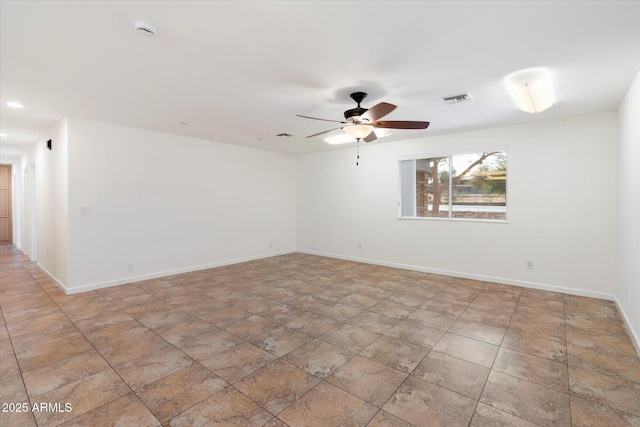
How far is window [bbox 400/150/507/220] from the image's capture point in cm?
493

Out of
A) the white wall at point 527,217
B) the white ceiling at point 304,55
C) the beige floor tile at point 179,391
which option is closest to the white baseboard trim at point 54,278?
the white ceiling at point 304,55

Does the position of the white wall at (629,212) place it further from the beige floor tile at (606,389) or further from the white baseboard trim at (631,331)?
the beige floor tile at (606,389)

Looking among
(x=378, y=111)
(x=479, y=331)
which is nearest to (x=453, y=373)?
(x=479, y=331)

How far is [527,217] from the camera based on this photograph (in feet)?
15.0

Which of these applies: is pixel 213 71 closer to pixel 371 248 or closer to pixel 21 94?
pixel 21 94

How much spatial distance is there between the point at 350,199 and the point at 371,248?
47.5 inches

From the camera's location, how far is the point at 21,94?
334cm

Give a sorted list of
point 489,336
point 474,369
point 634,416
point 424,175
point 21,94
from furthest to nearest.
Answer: point 424,175 → point 21,94 → point 489,336 → point 474,369 → point 634,416

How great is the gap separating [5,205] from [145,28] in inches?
453

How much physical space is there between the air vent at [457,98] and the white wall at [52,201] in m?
5.31

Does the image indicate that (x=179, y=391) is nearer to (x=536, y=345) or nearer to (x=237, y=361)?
(x=237, y=361)

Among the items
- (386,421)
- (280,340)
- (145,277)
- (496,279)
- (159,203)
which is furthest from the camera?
(159,203)

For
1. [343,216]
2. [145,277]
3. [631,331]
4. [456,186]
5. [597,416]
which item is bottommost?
[597,416]

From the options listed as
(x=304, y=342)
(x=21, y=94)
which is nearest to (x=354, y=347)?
(x=304, y=342)
